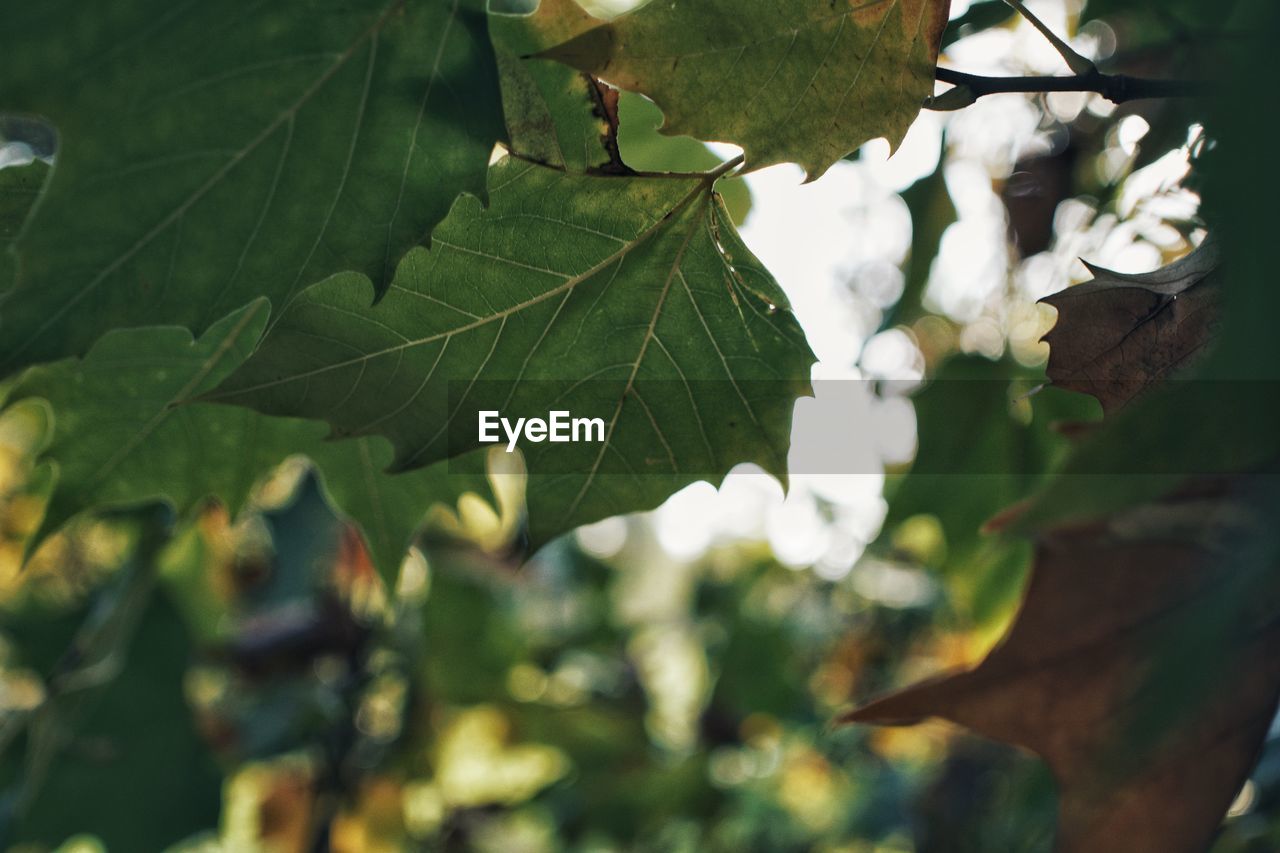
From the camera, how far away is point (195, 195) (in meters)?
0.38

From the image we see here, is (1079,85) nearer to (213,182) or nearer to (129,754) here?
(213,182)

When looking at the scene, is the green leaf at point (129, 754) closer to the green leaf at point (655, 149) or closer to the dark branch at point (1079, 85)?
the green leaf at point (655, 149)

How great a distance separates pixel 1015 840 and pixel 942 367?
65 centimetres

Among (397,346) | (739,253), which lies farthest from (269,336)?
(739,253)

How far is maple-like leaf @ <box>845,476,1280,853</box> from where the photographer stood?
1.73ft

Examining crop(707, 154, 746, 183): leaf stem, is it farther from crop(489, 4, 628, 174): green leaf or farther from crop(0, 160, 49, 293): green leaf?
crop(0, 160, 49, 293): green leaf

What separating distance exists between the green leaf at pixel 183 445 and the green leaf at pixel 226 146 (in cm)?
18

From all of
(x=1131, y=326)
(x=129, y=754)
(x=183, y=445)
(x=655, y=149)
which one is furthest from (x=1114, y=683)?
(x=129, y=754)

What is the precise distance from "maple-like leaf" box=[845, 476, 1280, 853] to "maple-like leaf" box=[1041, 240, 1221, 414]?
0.12 meters

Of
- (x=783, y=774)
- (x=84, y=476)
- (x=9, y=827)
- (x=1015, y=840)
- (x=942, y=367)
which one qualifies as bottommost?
(x=783, y=774)

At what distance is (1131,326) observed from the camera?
1.31 ft

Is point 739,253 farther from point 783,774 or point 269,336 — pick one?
point 783,774

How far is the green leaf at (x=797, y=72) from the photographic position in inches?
15.6

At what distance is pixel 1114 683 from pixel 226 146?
1.78ft
